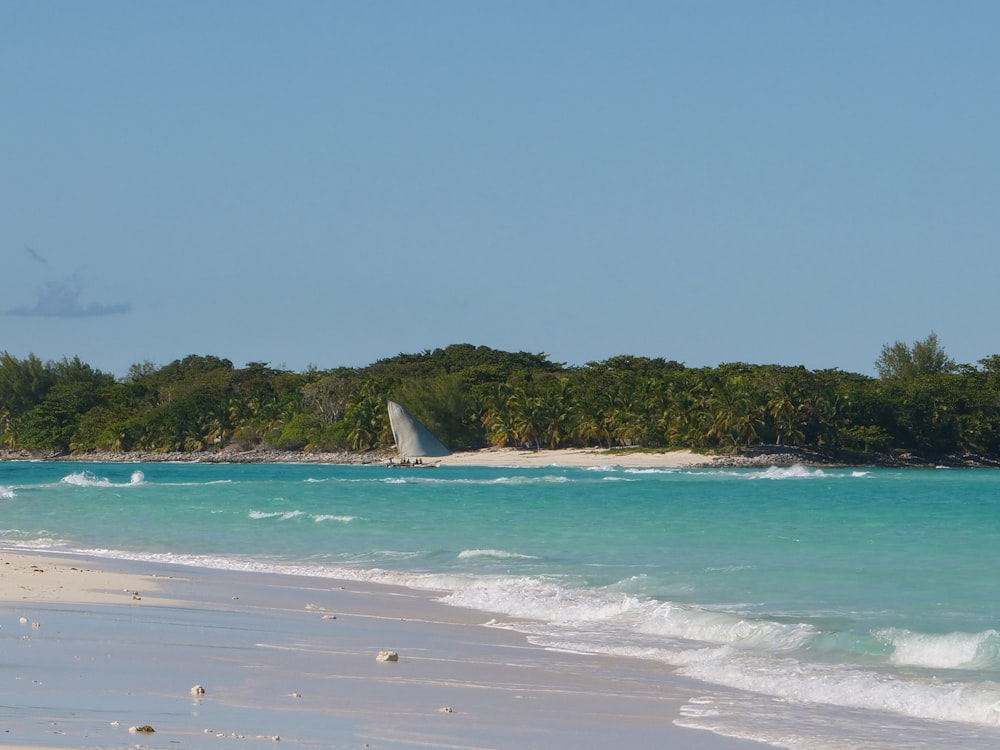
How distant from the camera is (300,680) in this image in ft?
31.2

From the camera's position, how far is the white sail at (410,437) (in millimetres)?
87188

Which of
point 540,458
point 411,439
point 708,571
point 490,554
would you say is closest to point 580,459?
point 540,458

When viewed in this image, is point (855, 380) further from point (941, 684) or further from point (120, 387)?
point (941, 684)

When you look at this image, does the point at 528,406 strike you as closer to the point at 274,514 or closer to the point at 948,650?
the point at 274,514

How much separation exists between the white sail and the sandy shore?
7174 centimetres

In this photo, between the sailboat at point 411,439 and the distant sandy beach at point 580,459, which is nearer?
the sailboat at point 411,439

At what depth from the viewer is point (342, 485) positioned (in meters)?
55.9

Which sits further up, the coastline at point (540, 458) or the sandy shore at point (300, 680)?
the coastline at point (540, 458)

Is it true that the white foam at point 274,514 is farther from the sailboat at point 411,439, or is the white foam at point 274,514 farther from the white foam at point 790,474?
the sailboat at point 411,439

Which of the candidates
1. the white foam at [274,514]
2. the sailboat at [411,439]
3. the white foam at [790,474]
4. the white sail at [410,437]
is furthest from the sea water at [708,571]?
the white sail at [410,437]

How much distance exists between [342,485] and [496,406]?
1771 inches

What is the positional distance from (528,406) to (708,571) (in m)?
78.1

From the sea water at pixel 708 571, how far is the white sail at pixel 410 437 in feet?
137

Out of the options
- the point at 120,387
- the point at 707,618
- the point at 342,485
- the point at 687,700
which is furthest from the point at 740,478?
the point at 120,387
